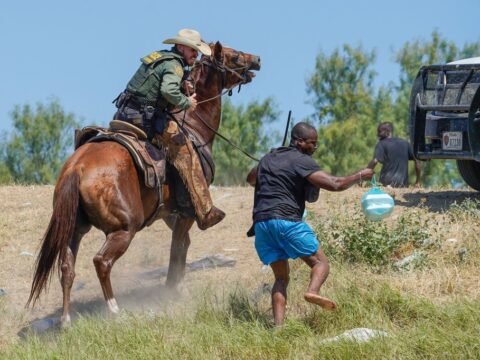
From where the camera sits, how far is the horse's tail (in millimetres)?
9320

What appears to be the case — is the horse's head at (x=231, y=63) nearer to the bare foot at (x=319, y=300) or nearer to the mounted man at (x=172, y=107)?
the mounted man at (x=172, y=107)

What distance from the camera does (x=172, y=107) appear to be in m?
10.7

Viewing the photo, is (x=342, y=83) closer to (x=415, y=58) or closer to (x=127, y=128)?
(x=415, y=58)

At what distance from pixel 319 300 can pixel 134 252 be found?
17.3 ft

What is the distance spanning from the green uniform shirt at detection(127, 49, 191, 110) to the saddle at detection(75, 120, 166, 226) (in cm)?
36

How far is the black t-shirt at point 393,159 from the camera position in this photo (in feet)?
53.6

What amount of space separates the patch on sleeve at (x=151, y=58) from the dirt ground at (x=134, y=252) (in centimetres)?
255

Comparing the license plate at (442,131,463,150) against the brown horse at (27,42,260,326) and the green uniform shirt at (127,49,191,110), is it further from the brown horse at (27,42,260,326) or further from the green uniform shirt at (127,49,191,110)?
the brown horse at (27,42,260,326)

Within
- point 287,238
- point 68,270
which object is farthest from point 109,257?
point 287,238

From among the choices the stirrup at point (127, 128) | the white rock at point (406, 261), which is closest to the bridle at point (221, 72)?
the stirrup at point (127, 128)

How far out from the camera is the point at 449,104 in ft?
41.3

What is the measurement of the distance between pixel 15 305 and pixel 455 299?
192 inches

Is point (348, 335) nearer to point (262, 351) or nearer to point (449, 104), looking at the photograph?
point (262, 351)

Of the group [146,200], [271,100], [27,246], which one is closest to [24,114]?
[271,100]
